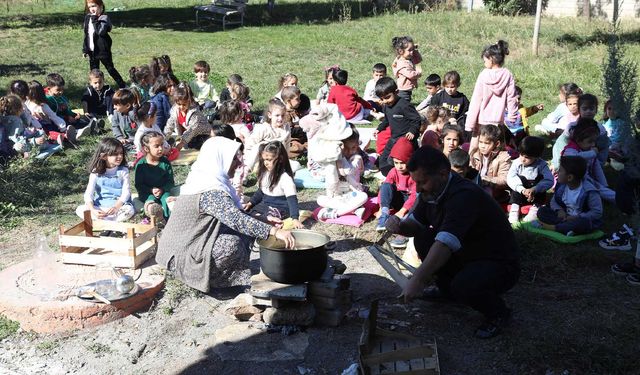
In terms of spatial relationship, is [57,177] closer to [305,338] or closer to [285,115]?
[285,115]

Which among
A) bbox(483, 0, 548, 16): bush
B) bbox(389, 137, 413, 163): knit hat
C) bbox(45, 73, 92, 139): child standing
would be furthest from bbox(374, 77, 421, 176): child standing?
bbox(483, 0, 548, 16): bush

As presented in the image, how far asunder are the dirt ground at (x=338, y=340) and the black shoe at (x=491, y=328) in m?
0.05

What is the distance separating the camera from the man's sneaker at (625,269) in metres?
5.70

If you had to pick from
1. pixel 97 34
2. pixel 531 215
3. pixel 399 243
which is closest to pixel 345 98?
pixel 531 215

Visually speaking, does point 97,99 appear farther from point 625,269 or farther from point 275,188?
point 625,269

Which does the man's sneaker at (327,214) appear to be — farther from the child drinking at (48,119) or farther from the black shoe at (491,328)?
the child drinking at (48,119)

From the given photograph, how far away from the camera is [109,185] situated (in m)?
6.90

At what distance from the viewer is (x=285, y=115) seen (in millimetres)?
8672

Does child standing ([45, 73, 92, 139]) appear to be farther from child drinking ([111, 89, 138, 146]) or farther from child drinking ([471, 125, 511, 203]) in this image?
child drinking ([471, 125, 511, 203])

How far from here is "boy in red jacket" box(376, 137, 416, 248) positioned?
270 inches

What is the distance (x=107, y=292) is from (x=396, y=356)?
2.36 metres

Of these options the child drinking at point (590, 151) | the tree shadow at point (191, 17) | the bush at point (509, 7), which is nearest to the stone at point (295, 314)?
the child drinking at point (590, 151)

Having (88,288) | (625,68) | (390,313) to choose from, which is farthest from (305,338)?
(625,68)

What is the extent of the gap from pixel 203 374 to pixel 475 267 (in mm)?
1943
